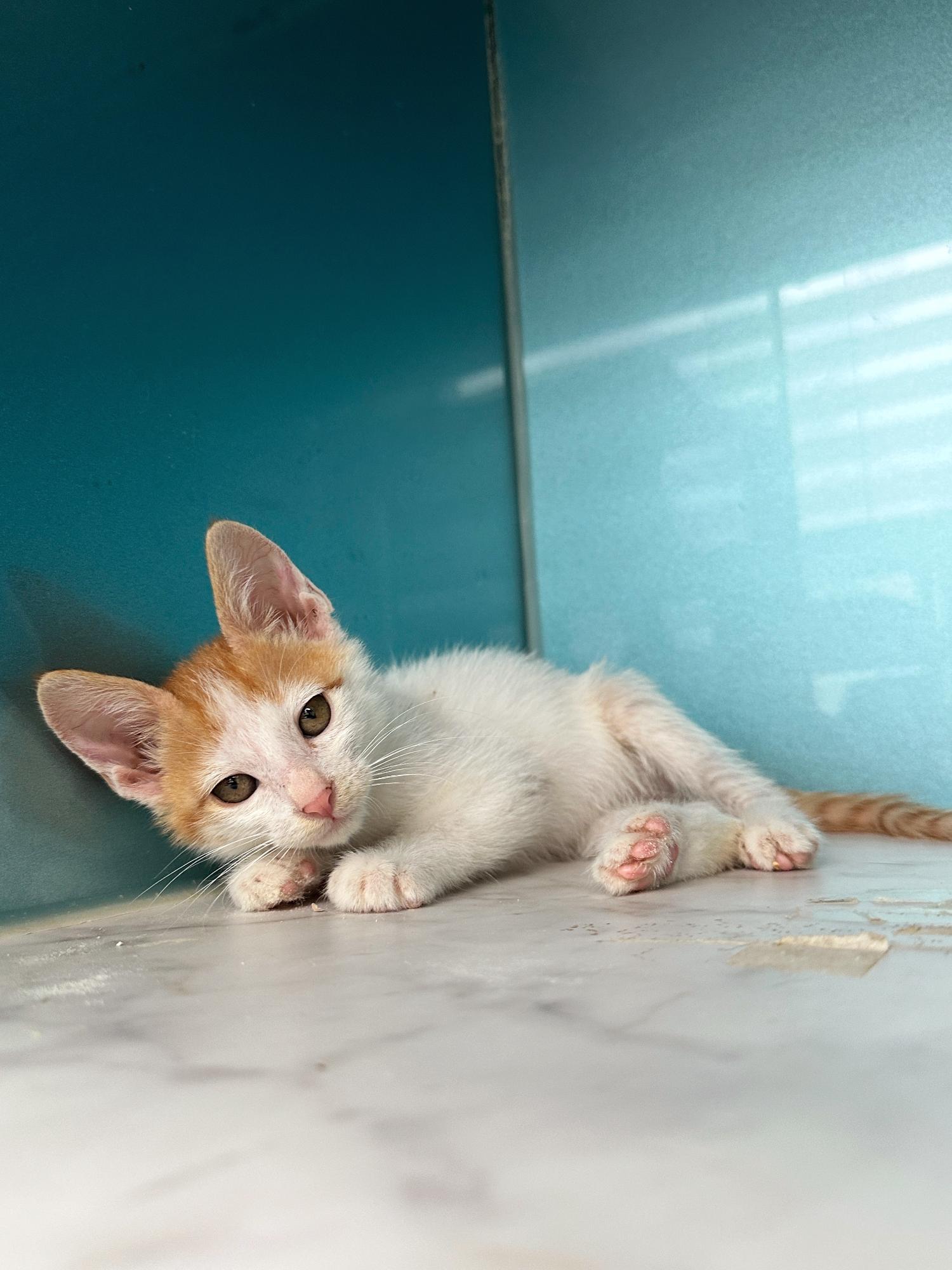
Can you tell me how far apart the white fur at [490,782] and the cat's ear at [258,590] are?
15cm

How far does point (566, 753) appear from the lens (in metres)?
2.16

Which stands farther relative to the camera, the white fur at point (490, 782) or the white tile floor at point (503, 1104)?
the white fur at point (490, 782)

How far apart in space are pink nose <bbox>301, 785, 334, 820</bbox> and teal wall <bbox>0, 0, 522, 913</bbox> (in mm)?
518

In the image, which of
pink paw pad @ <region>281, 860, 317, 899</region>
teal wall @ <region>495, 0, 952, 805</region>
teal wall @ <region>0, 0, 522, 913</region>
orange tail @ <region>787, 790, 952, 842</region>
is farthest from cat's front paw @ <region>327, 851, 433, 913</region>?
teal wall @ <region>495, 0, 952, 805</region>

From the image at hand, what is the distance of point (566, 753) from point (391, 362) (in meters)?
1.18

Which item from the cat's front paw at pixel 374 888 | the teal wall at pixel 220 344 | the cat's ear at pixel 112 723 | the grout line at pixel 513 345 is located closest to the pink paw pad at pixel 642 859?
the cat's front paw at pixel 374 888

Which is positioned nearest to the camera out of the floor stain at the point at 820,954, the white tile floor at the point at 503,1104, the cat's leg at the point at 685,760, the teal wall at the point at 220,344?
the white tile floor at the point at 503,1104

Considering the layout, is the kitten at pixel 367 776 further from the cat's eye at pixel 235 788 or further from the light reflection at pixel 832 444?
the light reflection at pixel 832 444

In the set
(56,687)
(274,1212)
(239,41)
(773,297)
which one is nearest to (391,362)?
(239,41)

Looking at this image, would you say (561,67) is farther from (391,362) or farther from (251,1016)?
(251,1016)

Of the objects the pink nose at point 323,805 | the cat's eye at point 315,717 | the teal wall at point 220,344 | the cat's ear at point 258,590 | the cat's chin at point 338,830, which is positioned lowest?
the cat's chin at point 338,830

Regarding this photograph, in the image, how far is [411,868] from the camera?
5.37ft

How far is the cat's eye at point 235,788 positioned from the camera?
67.0 inches

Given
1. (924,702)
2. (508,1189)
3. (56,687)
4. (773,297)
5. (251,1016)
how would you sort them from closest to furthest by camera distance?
1. (508,1189)
2. (251,1016)
3. (56,687)
4. (924,702)
5. (773,297)
